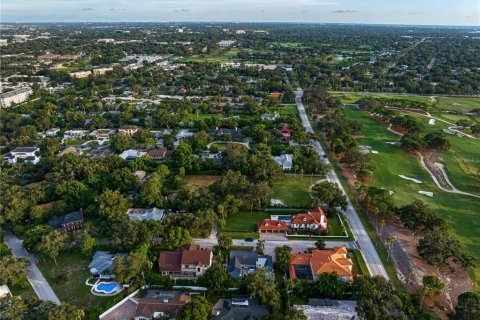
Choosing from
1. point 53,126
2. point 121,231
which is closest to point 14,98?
point 53,126

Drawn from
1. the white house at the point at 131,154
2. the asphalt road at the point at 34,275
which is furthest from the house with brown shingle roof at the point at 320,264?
the white house at the point at 131,154

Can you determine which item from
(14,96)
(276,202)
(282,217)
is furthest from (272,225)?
(14,96)

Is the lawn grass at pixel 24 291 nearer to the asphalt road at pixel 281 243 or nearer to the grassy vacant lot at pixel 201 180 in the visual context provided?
the asphalt road at pixel 281 243

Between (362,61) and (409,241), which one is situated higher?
(362,61)

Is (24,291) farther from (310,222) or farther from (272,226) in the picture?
(310,222)

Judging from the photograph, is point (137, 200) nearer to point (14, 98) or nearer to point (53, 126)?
point (53, 126)

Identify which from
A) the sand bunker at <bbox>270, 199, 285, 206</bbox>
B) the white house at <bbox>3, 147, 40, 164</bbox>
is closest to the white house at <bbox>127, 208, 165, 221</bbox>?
the sand bunker at <bbox>270, 199, 285, 206</bbox>

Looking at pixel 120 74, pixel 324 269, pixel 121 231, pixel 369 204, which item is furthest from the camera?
pixel 120 74
